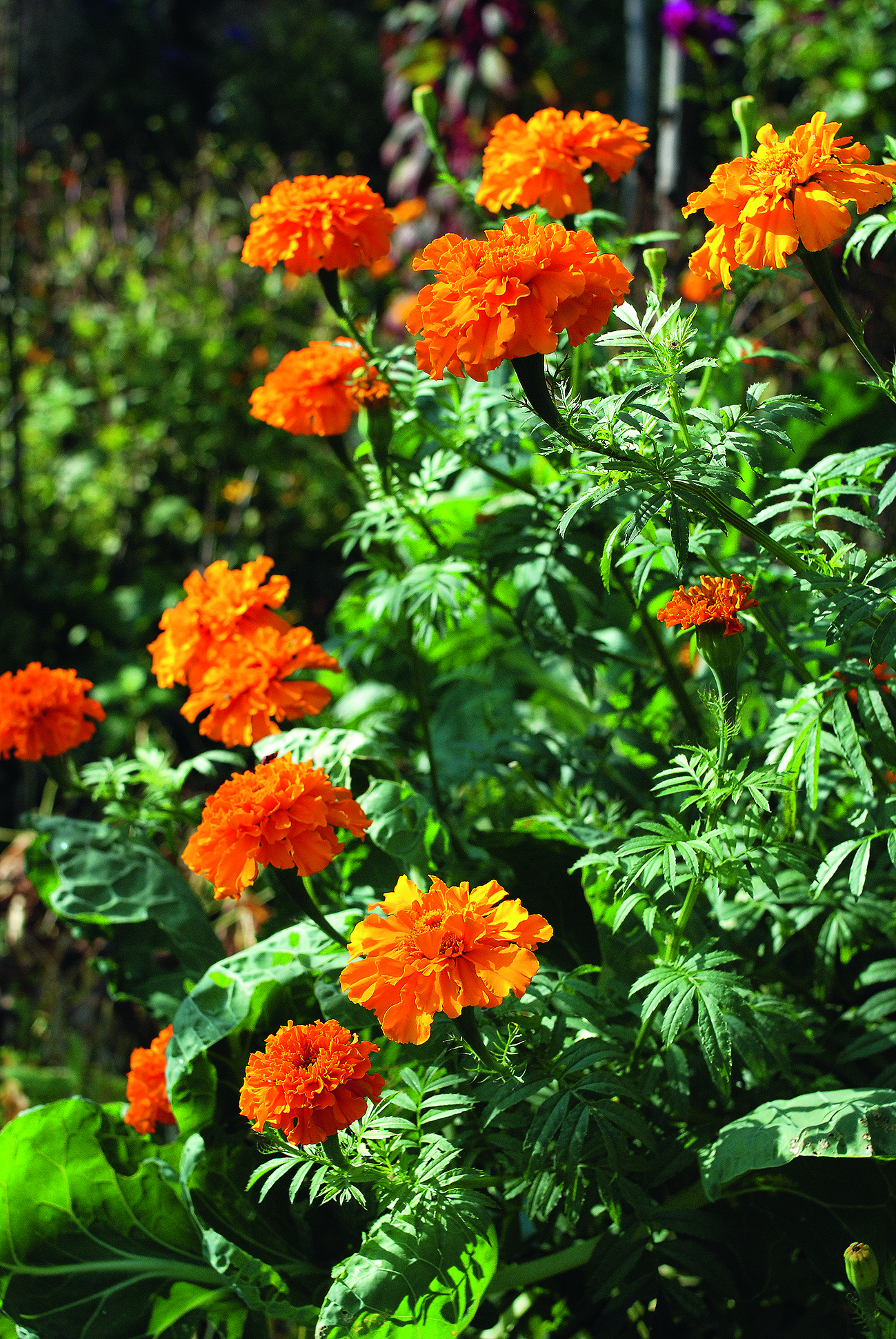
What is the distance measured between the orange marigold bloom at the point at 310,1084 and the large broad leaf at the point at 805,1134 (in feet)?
1.53

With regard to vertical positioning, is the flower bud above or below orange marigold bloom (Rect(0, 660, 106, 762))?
below

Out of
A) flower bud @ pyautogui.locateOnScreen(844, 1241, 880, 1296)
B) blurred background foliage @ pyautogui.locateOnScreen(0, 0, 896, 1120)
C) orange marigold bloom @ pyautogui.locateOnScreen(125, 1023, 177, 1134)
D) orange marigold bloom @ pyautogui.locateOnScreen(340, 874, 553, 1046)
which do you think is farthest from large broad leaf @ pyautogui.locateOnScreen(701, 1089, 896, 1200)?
orange marigold bloom @ pyautogui.locateOnScreen(125, 1023, 177, 1134)

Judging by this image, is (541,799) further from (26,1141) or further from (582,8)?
(582,8)

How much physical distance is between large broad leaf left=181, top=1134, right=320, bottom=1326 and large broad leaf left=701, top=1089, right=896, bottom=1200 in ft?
1.94

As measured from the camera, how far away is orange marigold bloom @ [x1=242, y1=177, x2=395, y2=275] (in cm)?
146

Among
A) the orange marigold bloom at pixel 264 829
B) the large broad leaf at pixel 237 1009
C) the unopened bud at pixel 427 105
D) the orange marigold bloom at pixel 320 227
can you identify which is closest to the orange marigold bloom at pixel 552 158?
the orange marigold bloom at pixel 320 227

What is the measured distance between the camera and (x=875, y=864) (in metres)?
1.88

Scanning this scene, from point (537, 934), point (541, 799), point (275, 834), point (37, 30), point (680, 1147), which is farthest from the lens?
point (37, 30)

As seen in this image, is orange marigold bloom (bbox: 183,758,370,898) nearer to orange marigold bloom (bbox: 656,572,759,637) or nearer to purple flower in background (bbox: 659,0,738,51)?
orange marigold bloom (bbox: 656,572,759,637)

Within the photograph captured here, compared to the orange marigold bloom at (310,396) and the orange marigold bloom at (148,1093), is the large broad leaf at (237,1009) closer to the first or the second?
the orange marigold bloom at (148,1093)

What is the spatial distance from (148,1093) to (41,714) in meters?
0.62

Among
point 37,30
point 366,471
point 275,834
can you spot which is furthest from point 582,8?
point 275,834

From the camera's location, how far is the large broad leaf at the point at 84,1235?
1612 millimetres

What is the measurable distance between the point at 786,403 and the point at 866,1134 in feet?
2.73
